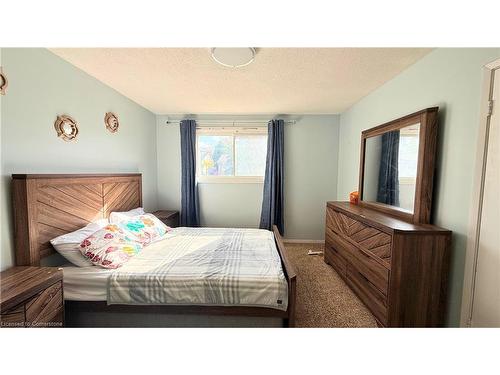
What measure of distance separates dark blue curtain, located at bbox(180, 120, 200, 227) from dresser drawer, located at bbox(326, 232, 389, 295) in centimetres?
232

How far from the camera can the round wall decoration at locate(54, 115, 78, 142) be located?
1613 mm

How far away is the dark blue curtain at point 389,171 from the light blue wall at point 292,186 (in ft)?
4.22

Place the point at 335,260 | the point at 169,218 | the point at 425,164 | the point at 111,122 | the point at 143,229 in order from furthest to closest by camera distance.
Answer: the point at 169,218 < the point at 335,260 < the point at 111,122 < the point at 143,229 < the point at 425,164

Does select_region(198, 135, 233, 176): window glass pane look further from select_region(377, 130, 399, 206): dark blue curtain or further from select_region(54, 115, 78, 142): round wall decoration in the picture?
select_region(377, 130, 399, 206): dark blue curtain

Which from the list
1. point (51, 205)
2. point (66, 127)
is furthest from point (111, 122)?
point (51, 205)

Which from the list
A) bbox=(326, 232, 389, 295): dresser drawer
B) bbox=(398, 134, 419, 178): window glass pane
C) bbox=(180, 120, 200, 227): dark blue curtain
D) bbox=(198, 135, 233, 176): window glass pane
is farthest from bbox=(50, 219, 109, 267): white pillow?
bbox=(398, 134, 419, 178): window glass pane

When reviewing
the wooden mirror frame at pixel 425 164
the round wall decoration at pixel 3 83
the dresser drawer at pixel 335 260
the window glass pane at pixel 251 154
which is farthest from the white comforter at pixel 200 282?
the window glass pane at pixel 251 154

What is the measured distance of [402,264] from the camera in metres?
1.35

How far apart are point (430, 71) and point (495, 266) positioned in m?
1.46

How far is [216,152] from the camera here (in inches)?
134

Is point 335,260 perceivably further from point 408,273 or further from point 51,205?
point 51,205

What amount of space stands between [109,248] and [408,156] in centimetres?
267

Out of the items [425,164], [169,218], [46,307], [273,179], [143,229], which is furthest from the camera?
[273,179]
